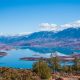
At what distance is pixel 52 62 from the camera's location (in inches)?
2534

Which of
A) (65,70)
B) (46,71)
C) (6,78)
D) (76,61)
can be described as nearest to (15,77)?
(6,78)

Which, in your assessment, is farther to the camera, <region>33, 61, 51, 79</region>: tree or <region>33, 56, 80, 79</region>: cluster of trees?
<region>33, 56, 80, 79</region>: cluster of trees

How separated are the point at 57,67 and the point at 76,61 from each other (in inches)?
187

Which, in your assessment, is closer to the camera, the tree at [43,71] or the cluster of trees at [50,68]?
the tree at [43,71]

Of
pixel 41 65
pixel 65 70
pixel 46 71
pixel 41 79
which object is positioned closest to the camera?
pixel 41 79

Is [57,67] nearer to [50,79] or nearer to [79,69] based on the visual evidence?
[79,69]

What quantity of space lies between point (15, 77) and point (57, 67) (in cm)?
2872

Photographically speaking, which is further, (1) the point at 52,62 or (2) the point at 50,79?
(1) the point at 52,62

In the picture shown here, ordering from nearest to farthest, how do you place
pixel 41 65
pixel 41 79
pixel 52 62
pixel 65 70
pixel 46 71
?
pixel 41 79 → pixel 46 71 → pixel 41 65 → pixel 65 70 → pixel 52 62

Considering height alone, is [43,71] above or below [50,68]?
below

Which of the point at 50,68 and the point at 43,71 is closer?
the point at 43,71

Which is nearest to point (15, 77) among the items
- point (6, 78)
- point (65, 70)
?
point (6, 78)

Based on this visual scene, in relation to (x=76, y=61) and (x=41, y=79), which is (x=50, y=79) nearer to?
(x=41, y=79)

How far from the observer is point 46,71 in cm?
4344
